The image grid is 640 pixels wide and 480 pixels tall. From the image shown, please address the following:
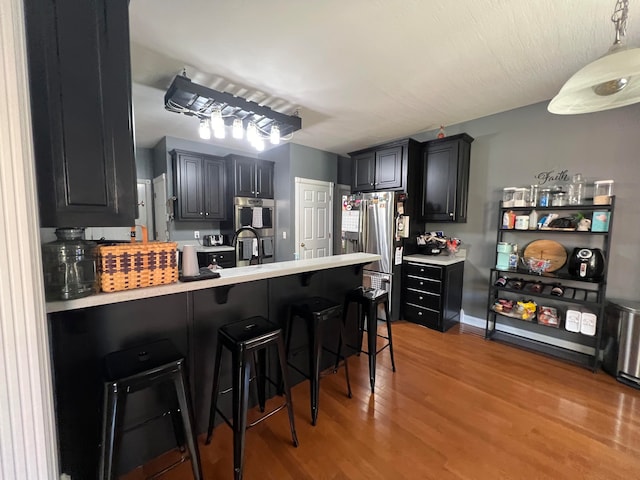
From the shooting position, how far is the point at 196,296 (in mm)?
1623

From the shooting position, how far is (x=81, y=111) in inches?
41.7

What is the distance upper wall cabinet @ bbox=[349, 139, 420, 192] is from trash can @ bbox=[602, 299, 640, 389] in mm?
2395

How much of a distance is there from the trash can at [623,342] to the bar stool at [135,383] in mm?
3402

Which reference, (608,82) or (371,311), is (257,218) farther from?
(608,82)

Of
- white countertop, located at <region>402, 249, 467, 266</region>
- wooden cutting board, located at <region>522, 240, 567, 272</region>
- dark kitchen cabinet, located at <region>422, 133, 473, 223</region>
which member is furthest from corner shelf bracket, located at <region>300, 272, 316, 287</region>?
wooden cutting board, located at <region>522, 240, 567, 272</region>

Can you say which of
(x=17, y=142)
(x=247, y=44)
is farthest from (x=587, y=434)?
(x=247, y=44)

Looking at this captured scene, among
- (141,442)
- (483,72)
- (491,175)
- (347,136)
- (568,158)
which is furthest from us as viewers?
(347,136)

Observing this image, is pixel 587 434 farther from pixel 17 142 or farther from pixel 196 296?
pixel 17 142

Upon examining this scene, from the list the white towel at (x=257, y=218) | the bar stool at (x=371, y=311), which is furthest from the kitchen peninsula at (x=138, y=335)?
the white towel at (x=257, y=218)

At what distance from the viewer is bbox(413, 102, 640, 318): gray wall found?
247 centimetres

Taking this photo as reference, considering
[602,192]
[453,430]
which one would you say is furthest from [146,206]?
[602,192]

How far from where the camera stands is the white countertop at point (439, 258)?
3293mm

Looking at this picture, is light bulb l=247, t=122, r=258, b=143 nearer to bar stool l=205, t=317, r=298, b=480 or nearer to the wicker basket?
the wicker basket

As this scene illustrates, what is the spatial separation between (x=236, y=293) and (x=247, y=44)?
1843 millimetres
